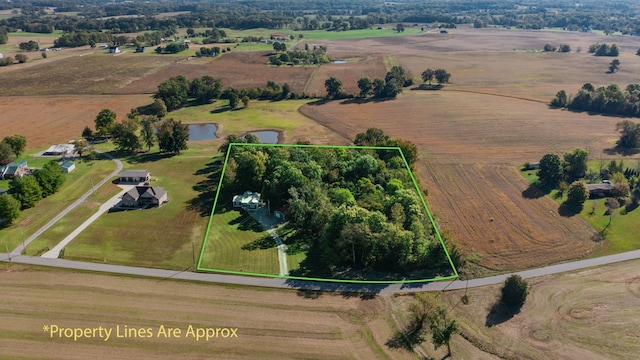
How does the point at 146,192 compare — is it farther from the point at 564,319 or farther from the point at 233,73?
the point at 233,73

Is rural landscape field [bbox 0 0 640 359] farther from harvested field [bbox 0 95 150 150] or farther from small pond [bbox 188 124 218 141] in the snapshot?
small pond [bbox 188 124 218 141]

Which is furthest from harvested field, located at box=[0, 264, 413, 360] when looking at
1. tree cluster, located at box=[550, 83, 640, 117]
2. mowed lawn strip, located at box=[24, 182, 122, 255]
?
tree cluster, located at box=[550, 83, 640, 117]

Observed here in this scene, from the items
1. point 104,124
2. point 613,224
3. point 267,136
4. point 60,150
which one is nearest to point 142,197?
point 60,150

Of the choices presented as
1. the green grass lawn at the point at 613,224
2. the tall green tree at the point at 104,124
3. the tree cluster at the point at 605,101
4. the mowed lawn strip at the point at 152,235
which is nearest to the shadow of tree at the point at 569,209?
the green grass lawn at the point at 613,224

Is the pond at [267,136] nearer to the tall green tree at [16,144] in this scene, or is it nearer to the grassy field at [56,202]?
the grassy field at [56,202]

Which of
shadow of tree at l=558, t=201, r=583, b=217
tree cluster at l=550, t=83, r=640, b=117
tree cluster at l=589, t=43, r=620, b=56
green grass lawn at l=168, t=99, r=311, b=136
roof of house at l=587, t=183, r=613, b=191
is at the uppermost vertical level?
tree cluster at l=589, t=43, r=620, b=56

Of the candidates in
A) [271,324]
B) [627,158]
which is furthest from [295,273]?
[627,158]

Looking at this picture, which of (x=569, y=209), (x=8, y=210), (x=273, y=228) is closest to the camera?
(x=8, y=210)
